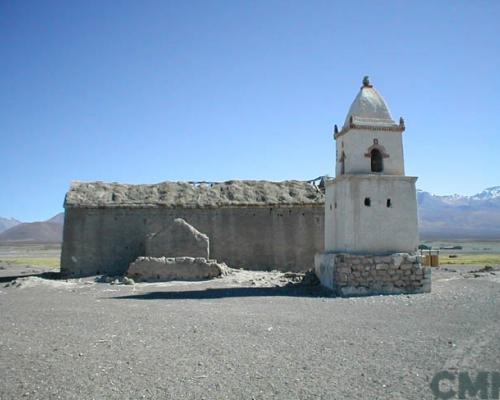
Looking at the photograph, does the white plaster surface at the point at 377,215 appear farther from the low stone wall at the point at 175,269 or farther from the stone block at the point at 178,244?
the stone block at the point at 178,244

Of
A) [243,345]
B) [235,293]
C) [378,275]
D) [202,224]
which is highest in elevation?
[202,224]

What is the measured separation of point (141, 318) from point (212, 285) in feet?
25.2

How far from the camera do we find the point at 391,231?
634 inches

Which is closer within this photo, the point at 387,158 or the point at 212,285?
the point at 387,158

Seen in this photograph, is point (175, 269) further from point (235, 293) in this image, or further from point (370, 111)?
→ point (370, 111)

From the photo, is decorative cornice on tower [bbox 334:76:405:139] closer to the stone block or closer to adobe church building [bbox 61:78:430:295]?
adobe church building [bbox 61:78:430:295]

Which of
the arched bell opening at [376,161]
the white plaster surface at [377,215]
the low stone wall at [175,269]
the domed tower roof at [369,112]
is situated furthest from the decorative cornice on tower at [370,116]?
the low stone wall at [175,269]

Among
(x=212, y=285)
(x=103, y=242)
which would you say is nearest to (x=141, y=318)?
(x=212, y=285)

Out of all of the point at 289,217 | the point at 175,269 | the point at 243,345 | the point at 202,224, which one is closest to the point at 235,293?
the point at 175,269

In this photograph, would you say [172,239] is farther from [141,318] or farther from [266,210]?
[141,318]

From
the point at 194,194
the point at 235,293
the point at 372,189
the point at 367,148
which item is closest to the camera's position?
the point at 235,293

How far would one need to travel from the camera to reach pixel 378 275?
50.1 ft

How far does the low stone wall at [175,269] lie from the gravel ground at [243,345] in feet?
18.5

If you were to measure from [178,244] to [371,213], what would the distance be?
935 cm
